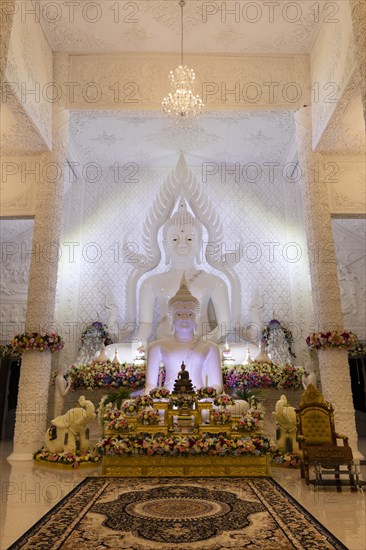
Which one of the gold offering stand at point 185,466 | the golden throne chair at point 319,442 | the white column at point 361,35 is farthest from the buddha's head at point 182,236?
the white column at point 361,35

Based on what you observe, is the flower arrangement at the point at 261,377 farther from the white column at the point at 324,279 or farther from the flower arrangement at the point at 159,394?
the flower arrangement at the point at 159,394

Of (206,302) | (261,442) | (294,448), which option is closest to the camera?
(261,442)

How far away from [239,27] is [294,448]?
697cm

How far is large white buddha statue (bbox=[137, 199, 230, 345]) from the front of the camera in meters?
9.26

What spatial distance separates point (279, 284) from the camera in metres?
10.5

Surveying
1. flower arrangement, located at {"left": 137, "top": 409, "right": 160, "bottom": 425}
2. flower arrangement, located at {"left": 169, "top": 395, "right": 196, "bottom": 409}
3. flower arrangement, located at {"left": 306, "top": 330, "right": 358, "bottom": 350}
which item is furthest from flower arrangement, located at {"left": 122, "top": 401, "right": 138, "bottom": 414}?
flower arrangement, located at {"left": 306, "top": 330, "right": 358, "bottom": 350}

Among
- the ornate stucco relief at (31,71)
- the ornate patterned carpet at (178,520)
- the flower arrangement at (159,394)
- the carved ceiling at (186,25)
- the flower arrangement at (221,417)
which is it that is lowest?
the ornate patterned carpet at (178,520)

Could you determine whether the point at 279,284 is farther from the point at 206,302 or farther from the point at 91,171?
the point at 91,171

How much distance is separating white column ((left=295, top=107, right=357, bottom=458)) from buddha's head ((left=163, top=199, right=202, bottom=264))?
8.68ft

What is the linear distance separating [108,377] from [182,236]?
11.4ft

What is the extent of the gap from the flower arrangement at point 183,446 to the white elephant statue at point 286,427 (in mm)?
716

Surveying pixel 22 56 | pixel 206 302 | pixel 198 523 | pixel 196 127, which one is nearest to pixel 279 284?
pixel 206 302

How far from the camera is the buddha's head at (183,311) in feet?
24.1

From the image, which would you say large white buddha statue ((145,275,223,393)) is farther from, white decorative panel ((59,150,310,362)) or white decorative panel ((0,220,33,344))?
white decorative panel ((0,220,33,344))
